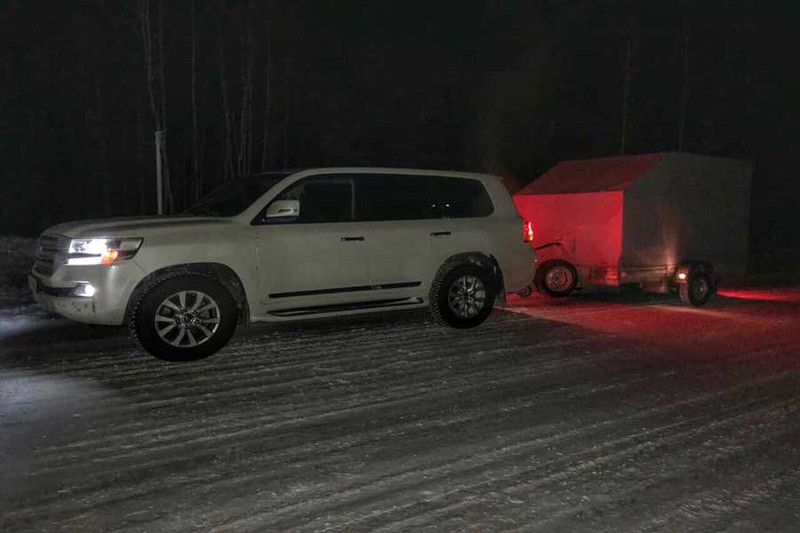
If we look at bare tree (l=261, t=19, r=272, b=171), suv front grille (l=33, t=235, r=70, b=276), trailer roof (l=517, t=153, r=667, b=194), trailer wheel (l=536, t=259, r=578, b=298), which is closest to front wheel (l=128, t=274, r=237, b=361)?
suv front grille (l=33, t=235, r=70, b=276)

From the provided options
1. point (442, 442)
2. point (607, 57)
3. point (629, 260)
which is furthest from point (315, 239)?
point (607, 57)

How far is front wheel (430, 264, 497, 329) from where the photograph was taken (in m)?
8.12

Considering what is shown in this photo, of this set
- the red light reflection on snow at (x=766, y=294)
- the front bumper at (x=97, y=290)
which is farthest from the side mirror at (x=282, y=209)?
the red light reflection on snow at (x=766, y=294)

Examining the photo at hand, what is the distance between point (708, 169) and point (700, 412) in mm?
7744

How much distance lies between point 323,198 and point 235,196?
1025mm

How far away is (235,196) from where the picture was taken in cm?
758

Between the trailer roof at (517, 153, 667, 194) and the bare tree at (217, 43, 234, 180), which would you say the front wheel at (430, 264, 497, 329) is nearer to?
the trailer roof at (517, 153, 667, 194)

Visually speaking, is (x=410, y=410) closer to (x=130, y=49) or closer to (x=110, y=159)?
(x=130, y=49)

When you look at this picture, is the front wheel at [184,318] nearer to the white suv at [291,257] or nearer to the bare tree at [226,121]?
the white suv at [291,257]

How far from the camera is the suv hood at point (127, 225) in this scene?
631cm

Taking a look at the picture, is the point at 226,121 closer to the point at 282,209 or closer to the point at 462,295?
the point at 462,295

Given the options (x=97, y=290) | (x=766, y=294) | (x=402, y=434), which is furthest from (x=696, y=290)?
(x=97, y=290)

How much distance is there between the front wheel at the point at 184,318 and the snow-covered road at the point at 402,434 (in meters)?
0.18

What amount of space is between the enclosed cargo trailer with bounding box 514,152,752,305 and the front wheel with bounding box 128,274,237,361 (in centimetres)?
660
